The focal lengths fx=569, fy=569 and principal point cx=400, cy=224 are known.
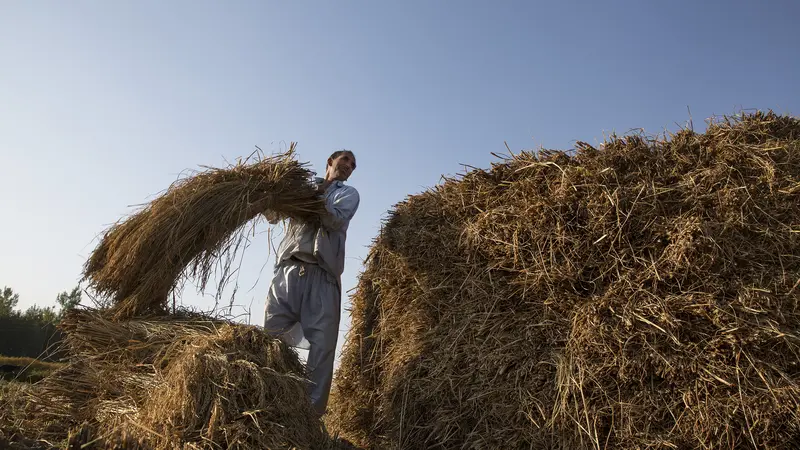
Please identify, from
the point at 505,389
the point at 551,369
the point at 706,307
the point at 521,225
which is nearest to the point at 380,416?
the point at 505,389

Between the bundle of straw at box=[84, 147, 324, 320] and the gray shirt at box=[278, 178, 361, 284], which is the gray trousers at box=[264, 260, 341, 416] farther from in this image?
the bundle of straw at box=[84, 147, 324, 320]

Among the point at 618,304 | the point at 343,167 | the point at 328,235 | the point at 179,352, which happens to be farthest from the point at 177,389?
the point at 343,167

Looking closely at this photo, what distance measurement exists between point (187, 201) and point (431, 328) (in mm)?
1831

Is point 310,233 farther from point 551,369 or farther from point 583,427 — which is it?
point 583,427

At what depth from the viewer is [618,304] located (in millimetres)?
3018

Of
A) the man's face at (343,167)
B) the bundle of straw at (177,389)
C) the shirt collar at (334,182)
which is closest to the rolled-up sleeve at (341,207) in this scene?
the shirt collar at (334,182)

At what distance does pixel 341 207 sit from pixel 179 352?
1.69 m

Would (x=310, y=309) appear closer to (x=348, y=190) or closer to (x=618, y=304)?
(x=348, y=190)

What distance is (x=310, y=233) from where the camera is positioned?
4.48 metres

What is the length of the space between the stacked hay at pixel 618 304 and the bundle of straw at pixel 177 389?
92 cm

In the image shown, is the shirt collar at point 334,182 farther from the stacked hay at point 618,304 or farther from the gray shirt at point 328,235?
the stacked hay at point 618,304

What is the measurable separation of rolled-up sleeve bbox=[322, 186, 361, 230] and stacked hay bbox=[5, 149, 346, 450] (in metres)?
0.10

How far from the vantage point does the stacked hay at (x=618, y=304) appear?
2756 millimetres

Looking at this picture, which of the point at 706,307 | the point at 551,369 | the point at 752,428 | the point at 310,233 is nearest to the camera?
the point at 752,428
